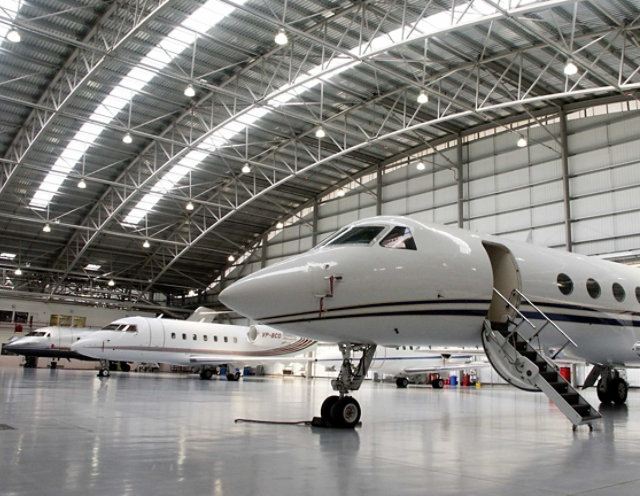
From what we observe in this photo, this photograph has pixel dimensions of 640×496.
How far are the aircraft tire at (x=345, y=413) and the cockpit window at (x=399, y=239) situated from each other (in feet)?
9.38

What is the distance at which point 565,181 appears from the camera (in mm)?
34281

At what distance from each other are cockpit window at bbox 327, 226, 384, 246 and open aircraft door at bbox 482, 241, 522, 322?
2.27 m

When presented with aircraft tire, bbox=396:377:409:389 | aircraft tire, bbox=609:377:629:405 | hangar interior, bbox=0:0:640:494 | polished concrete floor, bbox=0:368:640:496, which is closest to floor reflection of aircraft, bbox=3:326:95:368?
hangar interior, bbox=0:0:640:494

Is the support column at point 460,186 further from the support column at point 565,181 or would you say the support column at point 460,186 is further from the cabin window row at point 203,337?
the cabin window row at point 203,337

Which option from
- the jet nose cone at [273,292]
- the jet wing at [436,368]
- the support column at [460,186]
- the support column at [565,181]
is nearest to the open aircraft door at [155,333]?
the jet wing at [436,368]

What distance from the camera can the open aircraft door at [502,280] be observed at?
35.8 feet

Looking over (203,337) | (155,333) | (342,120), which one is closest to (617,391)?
(155,333)

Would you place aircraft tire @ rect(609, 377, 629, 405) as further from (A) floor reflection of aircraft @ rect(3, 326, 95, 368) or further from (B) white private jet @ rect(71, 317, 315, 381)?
(A) floor reflection of aircraft @ rect(3, 326, 95, 368)

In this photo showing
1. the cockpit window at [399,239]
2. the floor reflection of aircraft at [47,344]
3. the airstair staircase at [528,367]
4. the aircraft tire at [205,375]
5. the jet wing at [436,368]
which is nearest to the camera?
the airstair staircase at [528,367]

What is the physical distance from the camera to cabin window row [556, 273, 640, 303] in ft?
38.2

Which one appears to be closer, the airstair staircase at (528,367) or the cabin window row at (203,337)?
the airstair staircase at (528,367)

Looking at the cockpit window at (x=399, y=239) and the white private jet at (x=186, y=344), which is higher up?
the cockpit window at (x=399, y=239)

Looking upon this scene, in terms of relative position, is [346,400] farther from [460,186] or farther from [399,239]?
[460,186]

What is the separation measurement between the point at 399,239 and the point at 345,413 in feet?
10.4
